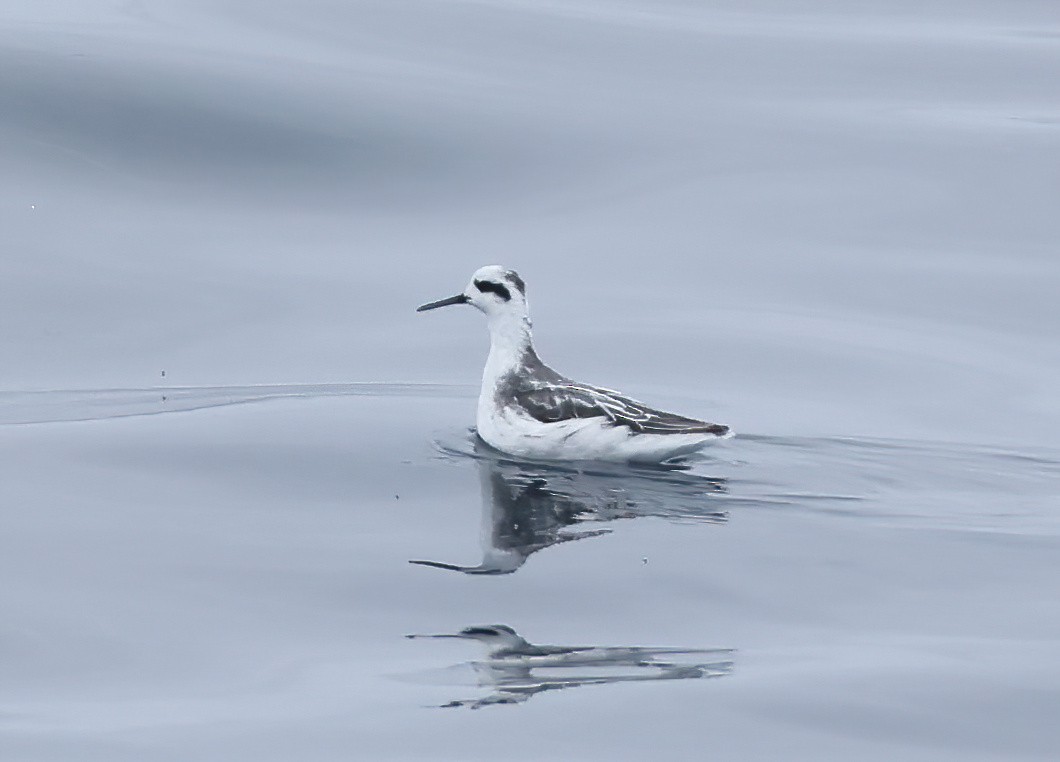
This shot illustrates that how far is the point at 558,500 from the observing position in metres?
10.6

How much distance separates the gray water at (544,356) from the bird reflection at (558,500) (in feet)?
0.16

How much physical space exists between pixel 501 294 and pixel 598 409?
64.6 inches

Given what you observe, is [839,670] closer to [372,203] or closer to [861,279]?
[861,279]

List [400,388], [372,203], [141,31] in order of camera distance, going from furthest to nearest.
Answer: [141,31] → [372,203] → [400,388]

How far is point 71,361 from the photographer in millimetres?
14008

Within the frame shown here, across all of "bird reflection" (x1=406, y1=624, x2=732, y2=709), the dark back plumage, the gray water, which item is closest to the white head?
the dark back plumage

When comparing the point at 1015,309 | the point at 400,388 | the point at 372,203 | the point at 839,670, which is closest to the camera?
the point at 839,670

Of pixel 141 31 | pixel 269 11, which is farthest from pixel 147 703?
pixel 269 11

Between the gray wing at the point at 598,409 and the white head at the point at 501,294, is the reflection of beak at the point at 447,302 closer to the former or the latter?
the white head at the point at 501,294

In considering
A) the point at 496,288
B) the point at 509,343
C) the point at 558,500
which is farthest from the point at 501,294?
the point at 558,500

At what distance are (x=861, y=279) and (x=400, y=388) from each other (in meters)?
5.27

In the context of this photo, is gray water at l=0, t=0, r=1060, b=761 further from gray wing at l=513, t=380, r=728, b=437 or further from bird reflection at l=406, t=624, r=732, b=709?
gray wing at l=513, t=380, r=728, b=437

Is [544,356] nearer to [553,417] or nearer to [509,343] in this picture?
[509,343]

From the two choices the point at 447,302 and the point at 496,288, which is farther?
the point at 447,302
